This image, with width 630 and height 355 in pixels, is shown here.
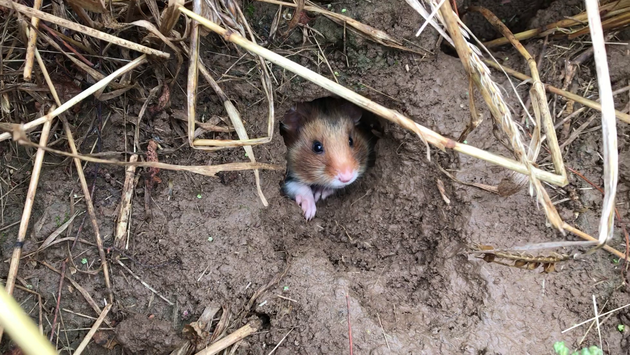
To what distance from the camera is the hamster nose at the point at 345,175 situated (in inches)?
154

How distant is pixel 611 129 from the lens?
1.92 meters

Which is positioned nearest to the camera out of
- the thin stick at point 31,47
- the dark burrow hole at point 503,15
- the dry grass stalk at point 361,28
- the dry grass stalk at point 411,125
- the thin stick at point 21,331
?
the thin stick at point 21,331

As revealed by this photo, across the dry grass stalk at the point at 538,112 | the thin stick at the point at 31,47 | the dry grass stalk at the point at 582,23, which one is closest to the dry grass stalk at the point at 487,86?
the dry grass stalk at the point at 538,112

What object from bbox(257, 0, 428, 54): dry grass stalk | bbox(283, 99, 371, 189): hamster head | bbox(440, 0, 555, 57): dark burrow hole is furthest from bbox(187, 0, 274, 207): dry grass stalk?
bbox(440, 0, 555, 57): dark burrow hole

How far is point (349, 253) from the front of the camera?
3332 mm

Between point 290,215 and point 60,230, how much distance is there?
1589mm

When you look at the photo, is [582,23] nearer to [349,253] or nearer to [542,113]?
[542,113]

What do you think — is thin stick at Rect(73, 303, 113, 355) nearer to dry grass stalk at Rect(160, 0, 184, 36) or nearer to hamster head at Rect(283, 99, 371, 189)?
dry grass stalk at Rect(160, 0, 184, 36)

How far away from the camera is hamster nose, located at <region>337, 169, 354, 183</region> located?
3900 millimetres

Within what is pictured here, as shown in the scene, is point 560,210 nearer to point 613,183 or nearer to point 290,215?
point 613,183

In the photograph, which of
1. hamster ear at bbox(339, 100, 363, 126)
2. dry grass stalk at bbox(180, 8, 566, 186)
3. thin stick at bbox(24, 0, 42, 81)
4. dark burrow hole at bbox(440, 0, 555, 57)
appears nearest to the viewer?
dry grass stalk at bbox(180, 8, 566, 186)

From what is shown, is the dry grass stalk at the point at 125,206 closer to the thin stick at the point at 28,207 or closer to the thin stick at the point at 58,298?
the thin stick at the point at 58,298

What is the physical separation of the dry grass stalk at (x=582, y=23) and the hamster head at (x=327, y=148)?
158cm

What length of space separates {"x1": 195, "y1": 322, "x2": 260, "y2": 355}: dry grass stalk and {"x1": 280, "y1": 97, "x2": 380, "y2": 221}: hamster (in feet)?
5.42
